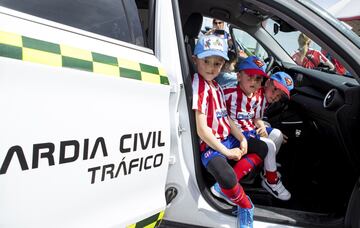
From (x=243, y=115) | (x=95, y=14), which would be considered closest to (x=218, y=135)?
(x=243, y=115)

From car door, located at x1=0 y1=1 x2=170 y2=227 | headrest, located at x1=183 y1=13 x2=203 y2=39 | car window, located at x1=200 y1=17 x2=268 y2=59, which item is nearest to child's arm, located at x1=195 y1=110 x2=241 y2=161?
car door, located at x1=0 y1=1 x2=170 y2=227

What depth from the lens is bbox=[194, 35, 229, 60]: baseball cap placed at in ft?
6.17

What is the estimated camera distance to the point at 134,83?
4.45 ft

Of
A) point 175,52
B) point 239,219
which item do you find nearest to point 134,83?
point 175,52

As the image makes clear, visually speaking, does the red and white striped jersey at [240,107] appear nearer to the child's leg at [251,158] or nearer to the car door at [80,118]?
the child's leg at [251,158]

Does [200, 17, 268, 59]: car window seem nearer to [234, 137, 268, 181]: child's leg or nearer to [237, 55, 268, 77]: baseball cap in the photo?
[237, 55, 268, 77]: baseball cap

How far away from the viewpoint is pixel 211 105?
1.95 m

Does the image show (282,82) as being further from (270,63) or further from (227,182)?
(270,63)

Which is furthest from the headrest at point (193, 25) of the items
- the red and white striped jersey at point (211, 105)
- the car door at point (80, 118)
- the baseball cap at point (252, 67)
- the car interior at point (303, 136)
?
the car door at point (80, 118)

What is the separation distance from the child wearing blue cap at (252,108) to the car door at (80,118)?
2.85ft

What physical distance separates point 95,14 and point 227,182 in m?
1.04

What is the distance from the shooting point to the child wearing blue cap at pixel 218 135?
5.92ft

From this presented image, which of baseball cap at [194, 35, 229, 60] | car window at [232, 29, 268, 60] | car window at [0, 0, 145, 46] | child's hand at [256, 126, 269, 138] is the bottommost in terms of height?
child's hand at [256, 126, 269, 138]

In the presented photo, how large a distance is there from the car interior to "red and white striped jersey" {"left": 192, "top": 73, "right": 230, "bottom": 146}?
6 cm
